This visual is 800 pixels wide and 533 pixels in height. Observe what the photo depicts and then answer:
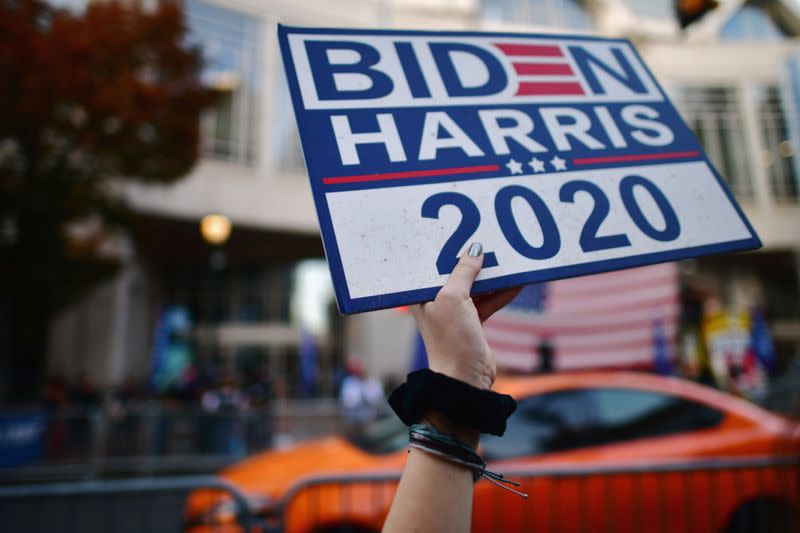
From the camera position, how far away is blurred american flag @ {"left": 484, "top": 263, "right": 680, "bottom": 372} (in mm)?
6430

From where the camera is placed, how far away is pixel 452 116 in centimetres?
135

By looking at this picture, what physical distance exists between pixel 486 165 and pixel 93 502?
3.45 meters

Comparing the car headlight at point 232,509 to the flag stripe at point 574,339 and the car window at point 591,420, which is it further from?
the flag stripe at point 574,339

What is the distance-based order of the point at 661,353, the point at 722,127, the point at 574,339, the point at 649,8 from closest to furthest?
the point at 574,339
the point at 661,353
the point at 722,127
the point at 649,8

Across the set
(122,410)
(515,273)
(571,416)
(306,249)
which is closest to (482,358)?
(515,273)

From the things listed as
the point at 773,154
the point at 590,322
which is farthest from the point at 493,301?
the point at 773,154

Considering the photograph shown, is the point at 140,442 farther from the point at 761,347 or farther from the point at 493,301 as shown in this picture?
the point at 761,347

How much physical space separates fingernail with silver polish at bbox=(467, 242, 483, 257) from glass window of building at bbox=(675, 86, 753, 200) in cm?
2001

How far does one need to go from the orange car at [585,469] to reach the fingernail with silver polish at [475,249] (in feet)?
7.06

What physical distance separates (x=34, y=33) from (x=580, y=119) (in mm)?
11321

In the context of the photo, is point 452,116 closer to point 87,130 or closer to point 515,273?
point 515,273

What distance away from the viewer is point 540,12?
19000 mm

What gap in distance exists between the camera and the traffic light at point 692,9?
173 inches

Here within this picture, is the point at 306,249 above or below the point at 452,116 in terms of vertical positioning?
above
